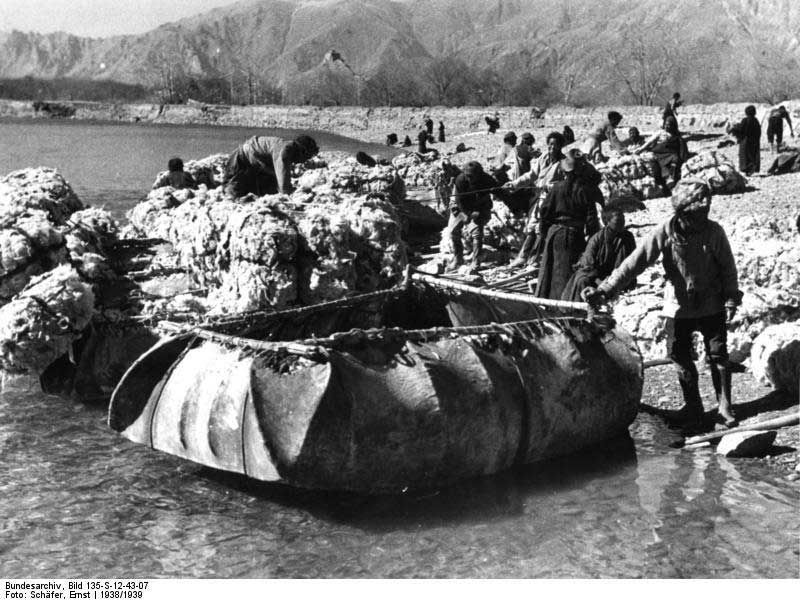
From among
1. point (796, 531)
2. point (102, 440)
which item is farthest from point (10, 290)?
point (796, 531)

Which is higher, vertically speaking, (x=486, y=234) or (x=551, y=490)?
(x=486, y=234)

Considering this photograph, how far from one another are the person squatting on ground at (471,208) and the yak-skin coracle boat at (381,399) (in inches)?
Result: 161

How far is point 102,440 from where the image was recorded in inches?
249

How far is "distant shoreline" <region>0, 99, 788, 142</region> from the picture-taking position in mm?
35375

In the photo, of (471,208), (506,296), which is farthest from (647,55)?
(506,296)

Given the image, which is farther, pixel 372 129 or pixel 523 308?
pixel 372 129

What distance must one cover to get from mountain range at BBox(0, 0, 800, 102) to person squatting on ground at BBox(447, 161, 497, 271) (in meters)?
23.3

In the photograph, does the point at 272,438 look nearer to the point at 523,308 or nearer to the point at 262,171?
the point at 523,308

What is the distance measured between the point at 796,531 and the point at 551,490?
134 cm

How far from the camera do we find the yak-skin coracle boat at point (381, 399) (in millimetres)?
4703

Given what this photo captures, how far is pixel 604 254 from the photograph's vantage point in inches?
258

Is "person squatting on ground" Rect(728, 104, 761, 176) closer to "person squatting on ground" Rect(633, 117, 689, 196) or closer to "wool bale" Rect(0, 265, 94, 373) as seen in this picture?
"person squatting on ground" Rect(633, 117, 689, 196)

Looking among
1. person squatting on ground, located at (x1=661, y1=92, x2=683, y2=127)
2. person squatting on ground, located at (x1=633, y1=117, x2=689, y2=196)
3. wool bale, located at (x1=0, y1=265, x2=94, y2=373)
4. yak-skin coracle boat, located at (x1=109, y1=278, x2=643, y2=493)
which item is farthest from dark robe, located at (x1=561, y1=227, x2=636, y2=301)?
person squatting on ground, located at (x1=661, y1=92, x2=683, y2=127)

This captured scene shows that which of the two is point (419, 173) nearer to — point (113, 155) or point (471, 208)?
point (471, 208)
